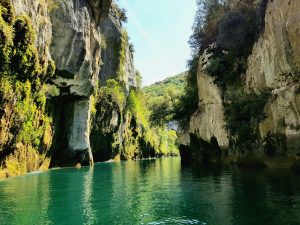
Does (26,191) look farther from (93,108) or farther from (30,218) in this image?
(93,108)

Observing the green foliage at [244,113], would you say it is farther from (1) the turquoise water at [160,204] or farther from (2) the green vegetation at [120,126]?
(2) the green vegetation at [120,126]

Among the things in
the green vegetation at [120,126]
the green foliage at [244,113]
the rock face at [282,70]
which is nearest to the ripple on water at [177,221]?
the rock face at [282,70]

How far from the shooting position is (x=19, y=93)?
31938 millimetres

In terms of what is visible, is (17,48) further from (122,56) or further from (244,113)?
(122,56)

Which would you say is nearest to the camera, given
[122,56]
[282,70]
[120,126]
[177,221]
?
[177,221]

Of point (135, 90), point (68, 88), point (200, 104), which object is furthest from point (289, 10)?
point (135, 90)

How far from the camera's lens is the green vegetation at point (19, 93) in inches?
1129

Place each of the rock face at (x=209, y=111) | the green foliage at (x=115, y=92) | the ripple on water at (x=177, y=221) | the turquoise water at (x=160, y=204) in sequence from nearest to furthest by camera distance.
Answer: the ripple on water at (x=177, y=221), the turquoise water at (x=160, y=204), the rock face at (x=209, y=111), the green foliage at (x=115, y=92)

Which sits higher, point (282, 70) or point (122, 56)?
point (122, 56)

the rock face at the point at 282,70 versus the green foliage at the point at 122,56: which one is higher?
the green foliage at the point at 122,56

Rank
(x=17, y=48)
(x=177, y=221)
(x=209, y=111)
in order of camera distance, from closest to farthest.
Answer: (x=177, y=221) → (x=17, y=48) → (x=209, y=111)

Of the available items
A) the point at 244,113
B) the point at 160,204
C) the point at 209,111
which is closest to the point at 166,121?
A: the point at 209,111

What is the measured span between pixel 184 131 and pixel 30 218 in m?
44.5

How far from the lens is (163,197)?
18.2 metres
